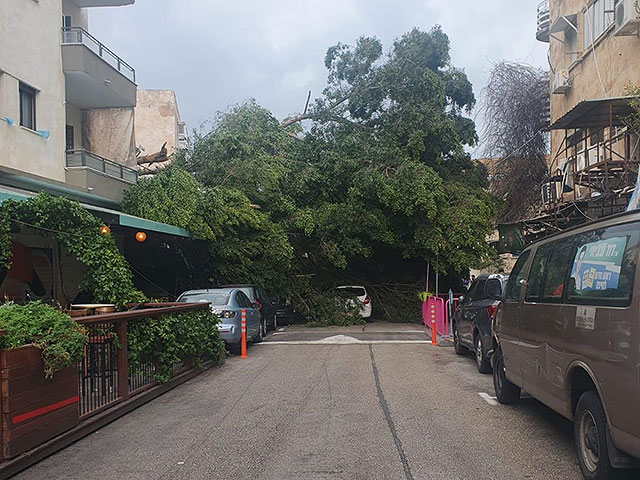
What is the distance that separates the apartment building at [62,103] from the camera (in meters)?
15.0

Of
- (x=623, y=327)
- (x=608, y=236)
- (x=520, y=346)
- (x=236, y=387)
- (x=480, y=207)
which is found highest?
(x=480, y=207)

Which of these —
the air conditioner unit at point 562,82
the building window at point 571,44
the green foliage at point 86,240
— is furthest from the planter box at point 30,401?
the building window at point 571,44

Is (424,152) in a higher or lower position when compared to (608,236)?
higher

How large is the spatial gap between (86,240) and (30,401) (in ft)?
21.7

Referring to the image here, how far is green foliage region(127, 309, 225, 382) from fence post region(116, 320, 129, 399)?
0.44m

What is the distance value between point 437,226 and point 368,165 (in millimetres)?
3279

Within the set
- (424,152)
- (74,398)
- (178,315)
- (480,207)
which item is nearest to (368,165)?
(424,152)

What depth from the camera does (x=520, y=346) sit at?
24.5ft

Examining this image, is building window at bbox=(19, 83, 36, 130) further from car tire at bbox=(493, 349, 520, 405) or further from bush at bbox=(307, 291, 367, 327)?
car tire at bbox=(493, 349, 520, 405)

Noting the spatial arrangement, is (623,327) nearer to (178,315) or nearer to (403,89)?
(178,315)

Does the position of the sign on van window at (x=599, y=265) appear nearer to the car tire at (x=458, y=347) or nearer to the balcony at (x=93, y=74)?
the car tire at (x=458, y=347)

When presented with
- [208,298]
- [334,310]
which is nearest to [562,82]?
[334,310]

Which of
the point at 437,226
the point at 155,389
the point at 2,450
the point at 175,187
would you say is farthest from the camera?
→ the point at 437,226

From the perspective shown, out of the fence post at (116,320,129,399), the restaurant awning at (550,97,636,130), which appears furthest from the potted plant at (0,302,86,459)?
the restaurant awning at (550,97,636,130)
